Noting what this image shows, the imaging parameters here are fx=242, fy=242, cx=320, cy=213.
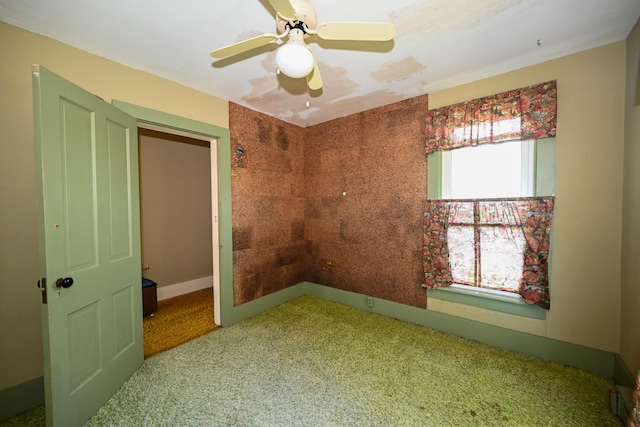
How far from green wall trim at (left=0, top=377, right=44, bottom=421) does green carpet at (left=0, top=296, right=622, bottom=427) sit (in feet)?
1.70

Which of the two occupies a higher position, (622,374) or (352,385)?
(622,374)

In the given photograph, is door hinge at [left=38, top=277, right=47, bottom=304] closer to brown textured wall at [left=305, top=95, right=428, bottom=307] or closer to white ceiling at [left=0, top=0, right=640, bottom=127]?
white ceiling at [left=0, top=0, right=640, bottom=127]

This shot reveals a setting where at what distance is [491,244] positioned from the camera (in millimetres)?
2301

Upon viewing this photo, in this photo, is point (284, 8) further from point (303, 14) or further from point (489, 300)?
point (489, 300)

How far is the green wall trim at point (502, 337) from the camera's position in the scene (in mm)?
1940

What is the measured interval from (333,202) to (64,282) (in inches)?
107

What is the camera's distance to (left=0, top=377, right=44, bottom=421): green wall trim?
158cm

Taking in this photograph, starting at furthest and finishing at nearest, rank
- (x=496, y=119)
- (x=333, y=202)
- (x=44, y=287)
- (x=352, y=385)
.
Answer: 1. (x=333, y=202)
2. (x=496, y=119)
3. (x=352, y=385)
4. (x=44, y=287)

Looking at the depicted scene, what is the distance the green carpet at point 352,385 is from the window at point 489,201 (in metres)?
0.67

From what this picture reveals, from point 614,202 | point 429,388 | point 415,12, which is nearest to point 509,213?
point 614,202

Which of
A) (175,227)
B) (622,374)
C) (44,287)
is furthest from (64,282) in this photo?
(622,374)

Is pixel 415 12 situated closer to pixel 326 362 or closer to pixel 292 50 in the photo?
pixel 292 50

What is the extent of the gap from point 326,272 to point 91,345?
101 inches

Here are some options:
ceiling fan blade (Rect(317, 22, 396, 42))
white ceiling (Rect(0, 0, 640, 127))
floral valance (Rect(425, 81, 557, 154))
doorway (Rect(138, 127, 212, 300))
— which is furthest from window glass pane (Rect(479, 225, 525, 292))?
doorway (Rect(138, 127, 212, 300))
